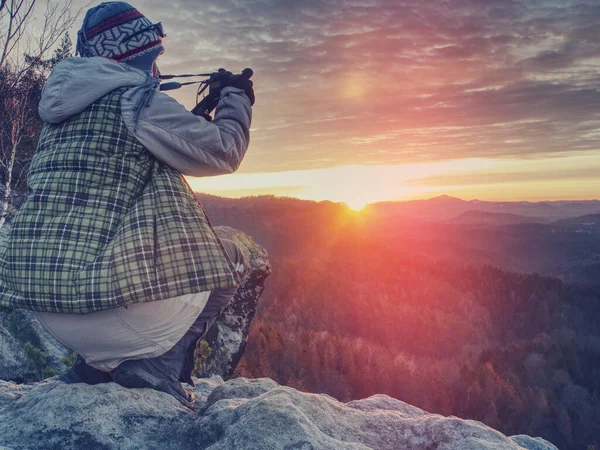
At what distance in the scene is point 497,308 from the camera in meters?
23.2

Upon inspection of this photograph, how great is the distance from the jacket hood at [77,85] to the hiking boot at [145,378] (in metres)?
1.32

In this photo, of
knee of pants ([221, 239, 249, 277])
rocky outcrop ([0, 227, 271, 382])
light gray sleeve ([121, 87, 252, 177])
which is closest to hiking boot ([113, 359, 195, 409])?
knee of pants ([221, 239, 249, 277])

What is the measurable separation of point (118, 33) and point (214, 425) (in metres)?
2.03

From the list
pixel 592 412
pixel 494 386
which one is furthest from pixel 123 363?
pixel 592 412

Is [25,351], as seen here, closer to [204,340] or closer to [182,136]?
[204,340]

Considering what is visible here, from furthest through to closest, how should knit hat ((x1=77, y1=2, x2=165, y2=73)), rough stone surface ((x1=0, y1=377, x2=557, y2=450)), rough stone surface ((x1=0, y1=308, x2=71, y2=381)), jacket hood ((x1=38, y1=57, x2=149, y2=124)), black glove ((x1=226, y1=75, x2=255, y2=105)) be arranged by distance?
rough stone surface ((x1=0, y1=308, x2=71, y2=381)) → black glove ((x1=226, y1=75, x2=255, y2=105)) → knit hat ((x1=77, y1=2, x2=165, y2=73)) → jacket hood ((x1=38, y1=57, x2=149, y2=124)) → rough stone surface ((x1=0, y1=377, x2=557, y2=450))

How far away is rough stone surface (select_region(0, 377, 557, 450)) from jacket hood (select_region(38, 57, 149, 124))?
1.42 m

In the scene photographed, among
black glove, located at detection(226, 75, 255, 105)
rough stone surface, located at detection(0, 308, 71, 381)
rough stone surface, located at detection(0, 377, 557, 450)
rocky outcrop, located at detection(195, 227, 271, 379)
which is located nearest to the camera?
rough stone surface, located at detection(0, 377, 557, 450)

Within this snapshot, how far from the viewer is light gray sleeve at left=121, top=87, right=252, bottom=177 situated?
2.21m

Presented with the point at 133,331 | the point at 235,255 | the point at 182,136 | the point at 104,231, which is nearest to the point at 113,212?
the point at 104,231

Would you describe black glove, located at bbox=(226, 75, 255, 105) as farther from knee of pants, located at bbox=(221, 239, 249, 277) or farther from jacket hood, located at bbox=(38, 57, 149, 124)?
knee of pants, located at bbox=(221, 239, 249, 277)

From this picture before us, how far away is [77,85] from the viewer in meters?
2.18

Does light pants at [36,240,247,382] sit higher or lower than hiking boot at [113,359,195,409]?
higher

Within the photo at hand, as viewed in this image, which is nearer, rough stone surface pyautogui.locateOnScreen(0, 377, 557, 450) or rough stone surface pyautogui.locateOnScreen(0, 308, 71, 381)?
rough stone surface pyautogui.locateOnScreen(0, 377, 557, 450)
